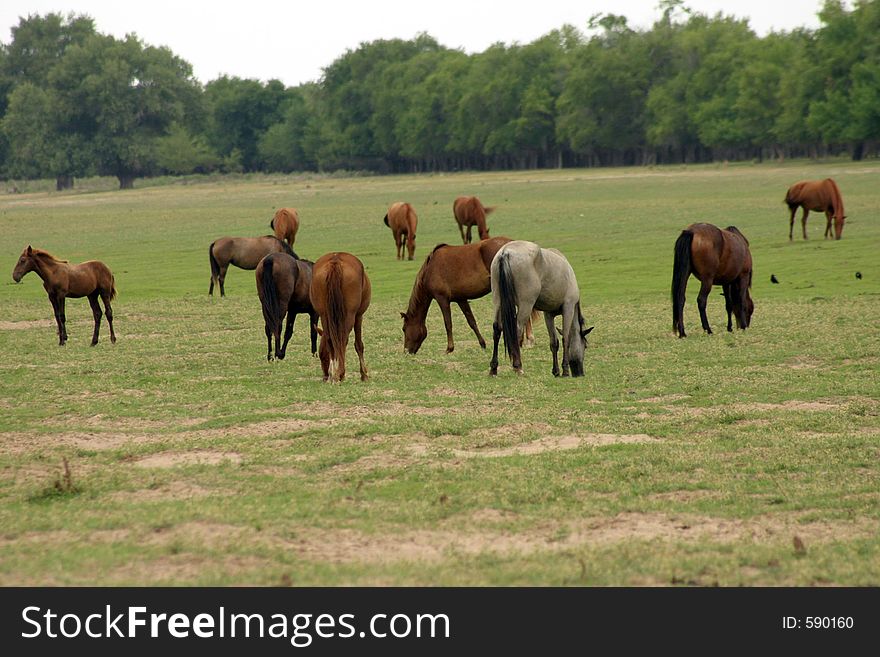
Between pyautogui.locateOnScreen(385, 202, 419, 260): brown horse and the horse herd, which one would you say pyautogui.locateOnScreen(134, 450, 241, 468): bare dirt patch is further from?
pyautogui.locateOnScreen(385, 202, 419, 260): brown horse

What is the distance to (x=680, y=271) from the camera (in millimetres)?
15648

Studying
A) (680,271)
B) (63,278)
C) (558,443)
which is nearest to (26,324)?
(63,278)

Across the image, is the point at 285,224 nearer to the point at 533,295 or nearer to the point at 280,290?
the point at 280,290

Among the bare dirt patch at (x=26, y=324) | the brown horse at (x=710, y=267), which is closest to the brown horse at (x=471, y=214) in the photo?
the bare dirt patch at (x=26, y=324)

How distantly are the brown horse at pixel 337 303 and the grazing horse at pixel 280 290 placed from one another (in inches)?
68.0

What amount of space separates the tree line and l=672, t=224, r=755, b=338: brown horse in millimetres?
67552

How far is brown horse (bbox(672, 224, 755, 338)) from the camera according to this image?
15.7 metres

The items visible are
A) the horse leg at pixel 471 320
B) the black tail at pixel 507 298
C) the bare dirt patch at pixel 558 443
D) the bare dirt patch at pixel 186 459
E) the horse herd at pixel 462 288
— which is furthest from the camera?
the horse leg at pixel 471 320

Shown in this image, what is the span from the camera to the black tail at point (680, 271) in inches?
616

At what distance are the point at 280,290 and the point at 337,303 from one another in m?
2.50

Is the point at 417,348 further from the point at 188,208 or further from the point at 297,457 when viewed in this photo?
the point at 188,208

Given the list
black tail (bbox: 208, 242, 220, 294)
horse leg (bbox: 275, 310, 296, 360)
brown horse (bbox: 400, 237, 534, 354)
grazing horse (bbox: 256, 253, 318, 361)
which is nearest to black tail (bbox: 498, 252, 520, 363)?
brown horse (bbox: 400, 237, 534, 354)

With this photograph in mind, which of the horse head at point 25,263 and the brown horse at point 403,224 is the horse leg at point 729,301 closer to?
the horse head at point 25,263

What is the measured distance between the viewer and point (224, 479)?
8.48m
